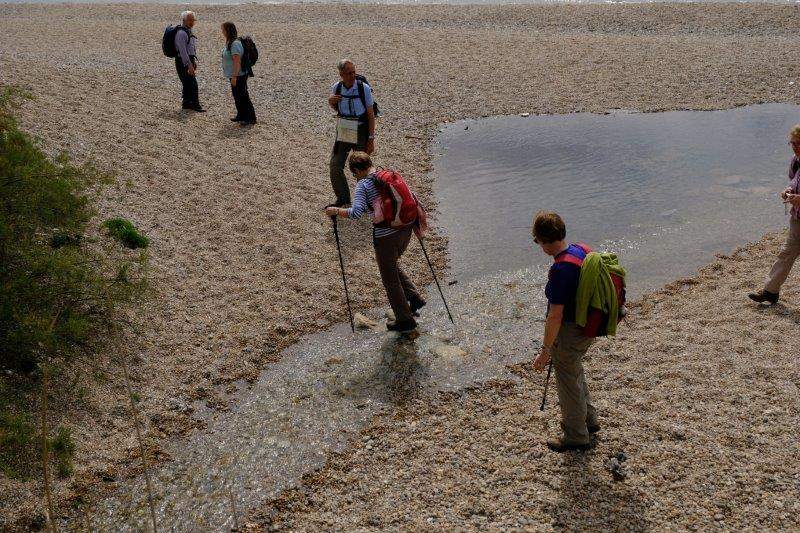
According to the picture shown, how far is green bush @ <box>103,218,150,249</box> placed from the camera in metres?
8.79

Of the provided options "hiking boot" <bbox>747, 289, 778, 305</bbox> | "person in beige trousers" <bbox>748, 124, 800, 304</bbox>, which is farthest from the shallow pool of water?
"person in beige trousers" <bbox>748, 124, 800, 304</bbox>

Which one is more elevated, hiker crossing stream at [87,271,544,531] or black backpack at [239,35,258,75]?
black backpack at [239,35,258,75]

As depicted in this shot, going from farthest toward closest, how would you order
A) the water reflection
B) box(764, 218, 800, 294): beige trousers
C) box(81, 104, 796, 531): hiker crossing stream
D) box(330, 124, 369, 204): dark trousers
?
1. box(330, 124, 369, 204): dark trousers
2. box(764, 218, 800, 294): beige trousers
3. the water reflection
4. box(81, 104, 796, 531): hiker crossing stream

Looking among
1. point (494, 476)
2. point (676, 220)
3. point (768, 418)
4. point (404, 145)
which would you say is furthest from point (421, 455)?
point (404, 145)

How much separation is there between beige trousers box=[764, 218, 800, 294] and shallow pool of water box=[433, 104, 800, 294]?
132cm

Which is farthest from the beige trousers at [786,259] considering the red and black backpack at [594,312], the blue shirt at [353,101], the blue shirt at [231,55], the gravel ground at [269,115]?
the blue shirt at [231,55]

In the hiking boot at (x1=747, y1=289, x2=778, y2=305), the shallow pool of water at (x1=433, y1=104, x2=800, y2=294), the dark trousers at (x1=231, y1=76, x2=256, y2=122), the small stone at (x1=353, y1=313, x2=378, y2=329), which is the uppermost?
the dark trousers at (x1=231, y1=76, x2=256, y2=122)

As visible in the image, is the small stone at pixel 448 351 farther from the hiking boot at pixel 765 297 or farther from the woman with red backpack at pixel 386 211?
the hiking boot at pixel 765 297

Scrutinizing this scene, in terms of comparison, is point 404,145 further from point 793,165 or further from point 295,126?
point 793,165

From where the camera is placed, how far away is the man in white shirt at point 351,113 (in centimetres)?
983

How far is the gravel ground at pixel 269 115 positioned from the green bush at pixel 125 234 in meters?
0.24

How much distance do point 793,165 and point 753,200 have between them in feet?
11.0

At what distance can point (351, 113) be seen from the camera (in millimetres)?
9938

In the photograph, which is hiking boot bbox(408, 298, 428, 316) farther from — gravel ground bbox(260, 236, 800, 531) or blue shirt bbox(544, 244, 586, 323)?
blue shirt bbox(544, 244, 586, 323)
